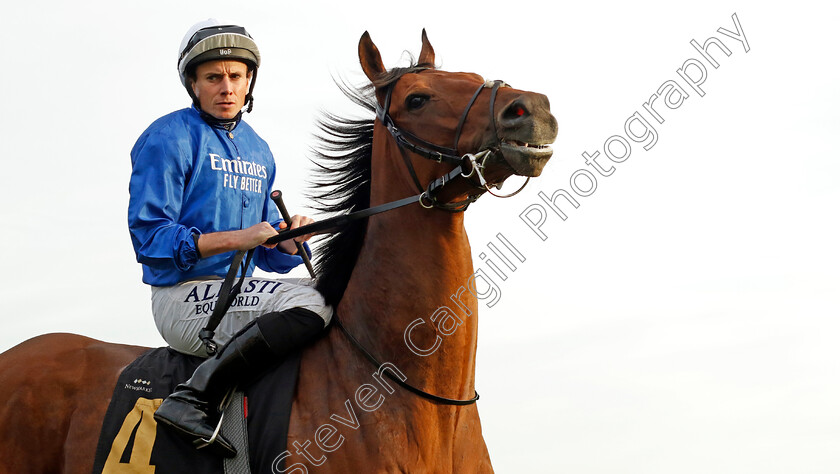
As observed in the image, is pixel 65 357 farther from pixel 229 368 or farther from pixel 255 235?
pixel 255 235

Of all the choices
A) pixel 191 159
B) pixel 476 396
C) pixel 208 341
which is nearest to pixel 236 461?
pixel 208 341

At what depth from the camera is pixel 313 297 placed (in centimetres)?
480

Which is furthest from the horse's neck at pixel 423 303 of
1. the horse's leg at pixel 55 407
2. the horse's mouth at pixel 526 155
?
the horse's leg at pixel 55 407

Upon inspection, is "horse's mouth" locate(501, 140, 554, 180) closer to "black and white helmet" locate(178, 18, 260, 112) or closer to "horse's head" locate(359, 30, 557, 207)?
"horse's head" locate(359, 30, 557, 207)

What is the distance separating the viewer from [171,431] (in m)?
4.70

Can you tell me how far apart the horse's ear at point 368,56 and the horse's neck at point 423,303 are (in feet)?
2.83

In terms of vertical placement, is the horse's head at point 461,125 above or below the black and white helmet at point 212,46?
below

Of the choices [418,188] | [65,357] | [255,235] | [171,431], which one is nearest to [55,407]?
[65,357]

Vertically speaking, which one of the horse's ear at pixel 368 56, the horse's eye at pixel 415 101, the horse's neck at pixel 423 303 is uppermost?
the horse's ear at pixel 368 56

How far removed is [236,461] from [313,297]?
966 millimetres

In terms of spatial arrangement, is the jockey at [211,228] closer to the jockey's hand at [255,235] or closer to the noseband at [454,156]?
the jockey's hand at [255,235]

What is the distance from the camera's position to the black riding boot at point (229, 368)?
15.0ft

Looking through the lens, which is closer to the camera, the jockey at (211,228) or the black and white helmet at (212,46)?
the jockey at (211,228)

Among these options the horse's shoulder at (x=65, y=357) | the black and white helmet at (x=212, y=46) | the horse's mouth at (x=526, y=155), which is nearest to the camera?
the horse's mouth at (x=526, y=155)
